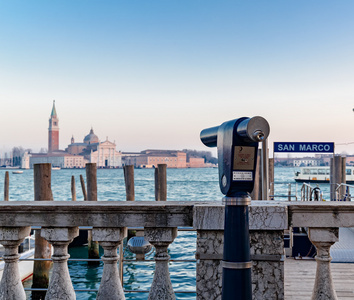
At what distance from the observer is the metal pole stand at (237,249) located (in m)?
2.42

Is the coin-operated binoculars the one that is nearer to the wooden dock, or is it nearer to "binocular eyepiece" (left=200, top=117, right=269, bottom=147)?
"binocular eyepiece" (left=200, top=117, right=269, bottom=147)

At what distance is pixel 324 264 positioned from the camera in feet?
10.1

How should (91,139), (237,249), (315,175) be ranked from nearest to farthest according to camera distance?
(237,249), (315,175), (91,139)

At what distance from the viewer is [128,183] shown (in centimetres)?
1803

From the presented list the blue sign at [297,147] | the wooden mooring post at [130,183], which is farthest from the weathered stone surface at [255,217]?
the wooden mooring post at [130,183]

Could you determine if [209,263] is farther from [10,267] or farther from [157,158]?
[157,158]

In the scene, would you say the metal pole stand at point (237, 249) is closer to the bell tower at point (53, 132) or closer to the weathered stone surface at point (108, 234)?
the weathered stone surface at point (108, 234)

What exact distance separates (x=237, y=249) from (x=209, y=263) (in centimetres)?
69

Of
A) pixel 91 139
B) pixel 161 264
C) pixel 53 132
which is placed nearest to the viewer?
pixel 161 264

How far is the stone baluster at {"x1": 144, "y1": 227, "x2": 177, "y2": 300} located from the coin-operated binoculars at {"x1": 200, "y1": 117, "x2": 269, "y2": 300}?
0.76m

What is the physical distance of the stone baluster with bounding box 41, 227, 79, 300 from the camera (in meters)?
3.15

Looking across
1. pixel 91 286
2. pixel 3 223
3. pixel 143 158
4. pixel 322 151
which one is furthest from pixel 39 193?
pixel 143 158

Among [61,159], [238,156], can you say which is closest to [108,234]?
[238,156]

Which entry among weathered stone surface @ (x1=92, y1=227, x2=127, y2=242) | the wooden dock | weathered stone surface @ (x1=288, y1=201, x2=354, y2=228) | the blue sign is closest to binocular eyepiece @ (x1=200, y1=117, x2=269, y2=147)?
weathered stone surface @ (x1=288, y1=201, x2=354, y2=228)
